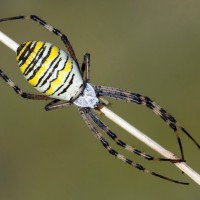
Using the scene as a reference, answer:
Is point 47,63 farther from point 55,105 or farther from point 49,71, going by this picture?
point 55,105

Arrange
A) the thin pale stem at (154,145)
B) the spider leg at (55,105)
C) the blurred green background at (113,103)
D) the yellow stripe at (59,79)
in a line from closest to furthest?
the thin pale stem at (154,145), the yellow stripe at (59,79), the spider leg at (55,105), the blurred green background at (113,103)

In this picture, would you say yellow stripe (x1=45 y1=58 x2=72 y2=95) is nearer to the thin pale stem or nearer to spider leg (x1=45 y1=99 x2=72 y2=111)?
spider leg (x1=45 y1=99 x2=72 y2=111)

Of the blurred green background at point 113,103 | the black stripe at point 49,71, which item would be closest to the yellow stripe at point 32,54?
the black stripe at point 49,71

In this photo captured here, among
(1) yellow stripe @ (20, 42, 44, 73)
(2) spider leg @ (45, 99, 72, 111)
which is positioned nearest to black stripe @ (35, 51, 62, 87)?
(1) yellow stripe @ (20, 42, 44, 73)

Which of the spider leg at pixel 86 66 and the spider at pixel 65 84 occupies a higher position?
the spider leg at pixel 86 66

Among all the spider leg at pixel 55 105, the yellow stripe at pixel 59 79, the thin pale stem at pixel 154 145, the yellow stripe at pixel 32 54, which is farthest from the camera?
the spider leg at pixel 55 105

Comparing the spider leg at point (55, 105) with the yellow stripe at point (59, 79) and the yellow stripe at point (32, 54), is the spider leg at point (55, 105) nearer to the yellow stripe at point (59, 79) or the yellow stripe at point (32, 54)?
the yellow stripe at point (59, 79)

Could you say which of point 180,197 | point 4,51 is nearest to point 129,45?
point 4,51
